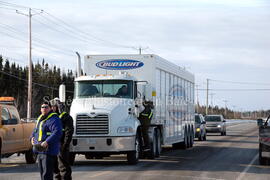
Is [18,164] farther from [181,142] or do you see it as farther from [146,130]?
[181,142]

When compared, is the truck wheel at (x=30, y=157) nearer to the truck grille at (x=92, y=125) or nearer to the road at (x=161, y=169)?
the road at (x=161, y=169)

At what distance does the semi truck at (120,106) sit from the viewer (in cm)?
1825

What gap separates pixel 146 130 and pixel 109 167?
260 cm

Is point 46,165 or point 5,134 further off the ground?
point 5,134

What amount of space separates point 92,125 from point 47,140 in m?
7.85

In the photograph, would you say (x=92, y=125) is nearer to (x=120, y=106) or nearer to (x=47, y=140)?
(x=120, y=106)

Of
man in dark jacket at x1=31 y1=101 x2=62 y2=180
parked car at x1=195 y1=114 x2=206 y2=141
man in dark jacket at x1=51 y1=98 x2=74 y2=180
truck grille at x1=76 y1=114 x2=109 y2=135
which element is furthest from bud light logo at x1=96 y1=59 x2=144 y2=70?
parked car at x1=195 y1=114 x2=206 y2=141

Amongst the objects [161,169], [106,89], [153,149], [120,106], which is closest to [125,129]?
[120,106]

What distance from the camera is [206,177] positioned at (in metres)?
14.9

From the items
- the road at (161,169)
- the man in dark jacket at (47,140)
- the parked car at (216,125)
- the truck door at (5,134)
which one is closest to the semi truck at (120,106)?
Result: the road at (161,169)

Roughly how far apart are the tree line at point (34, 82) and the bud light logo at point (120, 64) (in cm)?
5480

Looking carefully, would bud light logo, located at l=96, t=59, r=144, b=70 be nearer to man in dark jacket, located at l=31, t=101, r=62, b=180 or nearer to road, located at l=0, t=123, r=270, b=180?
road, located at l=0, t=123, r=270, b=180

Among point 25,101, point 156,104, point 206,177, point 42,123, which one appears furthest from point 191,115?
→ point 25,101

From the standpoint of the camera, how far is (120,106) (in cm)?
1877
